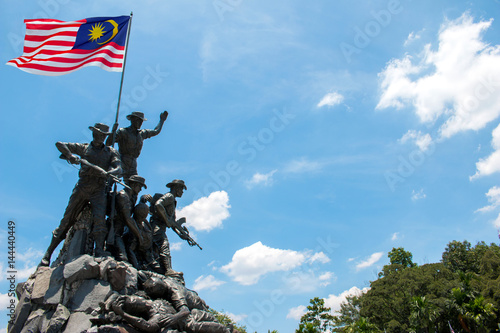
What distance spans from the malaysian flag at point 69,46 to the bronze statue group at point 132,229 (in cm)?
176

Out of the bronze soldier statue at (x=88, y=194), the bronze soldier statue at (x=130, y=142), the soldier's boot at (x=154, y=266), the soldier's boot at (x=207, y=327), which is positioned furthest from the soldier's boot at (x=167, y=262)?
the soldier's boot at (x=207, y=327)

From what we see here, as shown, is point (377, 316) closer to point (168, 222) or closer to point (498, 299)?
point (498, 299)

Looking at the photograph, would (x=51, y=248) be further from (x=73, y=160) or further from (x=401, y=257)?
(x=401, y=257)

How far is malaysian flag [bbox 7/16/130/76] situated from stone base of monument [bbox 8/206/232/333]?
5.06 meters

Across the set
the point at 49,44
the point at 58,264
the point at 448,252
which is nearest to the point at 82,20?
the point at 49,44

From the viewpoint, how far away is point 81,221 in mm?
8914

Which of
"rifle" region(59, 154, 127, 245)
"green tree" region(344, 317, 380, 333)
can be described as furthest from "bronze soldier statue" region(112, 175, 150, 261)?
"green tree" region(344, 317, 380, 333)

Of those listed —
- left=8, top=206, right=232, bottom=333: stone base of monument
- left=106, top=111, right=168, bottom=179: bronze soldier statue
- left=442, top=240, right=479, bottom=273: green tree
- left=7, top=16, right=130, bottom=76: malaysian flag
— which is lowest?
left=8, top=206, right=232, bottom=333: stone base of monument

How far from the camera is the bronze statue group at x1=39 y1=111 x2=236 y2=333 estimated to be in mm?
7184

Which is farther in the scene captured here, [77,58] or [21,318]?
[77,58]

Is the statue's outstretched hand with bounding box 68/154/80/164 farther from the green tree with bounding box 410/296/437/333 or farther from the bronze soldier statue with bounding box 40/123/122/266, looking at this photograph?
the green tree with bounding box 410/296/437/333

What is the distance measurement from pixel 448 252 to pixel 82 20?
3947 cm

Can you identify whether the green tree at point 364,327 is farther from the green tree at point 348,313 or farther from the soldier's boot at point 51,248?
the soldier's boot at point 51,248

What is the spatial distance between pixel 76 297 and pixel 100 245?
148cm
